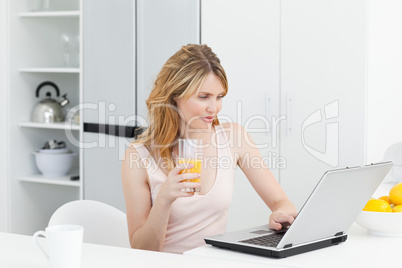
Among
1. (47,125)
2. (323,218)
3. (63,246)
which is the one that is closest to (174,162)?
(323,218)

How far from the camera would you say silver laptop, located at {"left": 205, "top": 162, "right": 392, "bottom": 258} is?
4.84ft

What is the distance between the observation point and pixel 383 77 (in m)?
2.84

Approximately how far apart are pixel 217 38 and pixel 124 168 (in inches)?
50.0

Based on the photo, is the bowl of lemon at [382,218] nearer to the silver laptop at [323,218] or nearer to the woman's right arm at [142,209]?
the silver laptop at [323,218]

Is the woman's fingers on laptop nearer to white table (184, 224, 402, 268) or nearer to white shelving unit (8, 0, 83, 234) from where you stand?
white table (184, 224, 402, 268)

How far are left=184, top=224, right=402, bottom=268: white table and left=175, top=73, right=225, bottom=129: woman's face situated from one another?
0.56 meters

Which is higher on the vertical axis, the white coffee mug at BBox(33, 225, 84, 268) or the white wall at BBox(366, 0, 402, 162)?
the white wall at BBox(366, 0, 402, 162)

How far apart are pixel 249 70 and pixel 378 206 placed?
56.7 inches

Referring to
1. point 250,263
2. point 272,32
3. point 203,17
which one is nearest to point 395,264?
point 250,263

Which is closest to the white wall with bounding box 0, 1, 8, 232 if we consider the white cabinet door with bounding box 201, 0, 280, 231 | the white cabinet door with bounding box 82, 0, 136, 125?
the white cabinet door with bounding box 82, 0, 136, 125

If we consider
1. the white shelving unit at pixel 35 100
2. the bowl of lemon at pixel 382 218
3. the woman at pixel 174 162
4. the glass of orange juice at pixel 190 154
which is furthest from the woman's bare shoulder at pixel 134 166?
the white shelving unit at pixel 35 100

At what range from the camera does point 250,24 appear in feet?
9.92

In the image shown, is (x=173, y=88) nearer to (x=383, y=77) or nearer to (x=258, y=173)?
(x=258, y=173)

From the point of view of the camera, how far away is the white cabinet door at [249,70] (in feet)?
9.80
